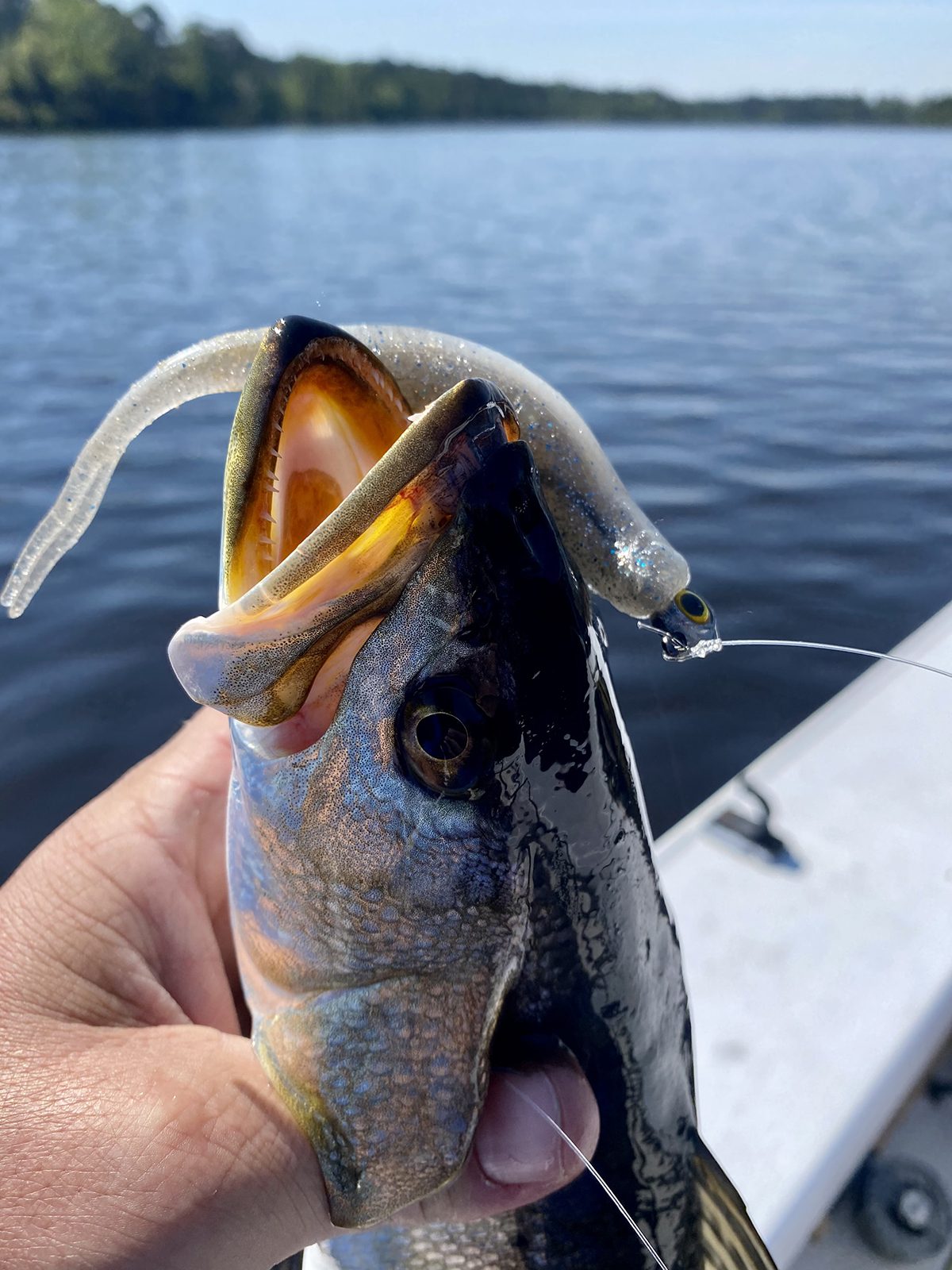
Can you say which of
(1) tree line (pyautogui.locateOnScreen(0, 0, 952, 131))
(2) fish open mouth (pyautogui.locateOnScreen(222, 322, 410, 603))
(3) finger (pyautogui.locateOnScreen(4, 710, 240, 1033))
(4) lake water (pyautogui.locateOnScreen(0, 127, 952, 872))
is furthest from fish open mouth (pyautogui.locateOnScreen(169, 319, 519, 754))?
(1) tree line (pyautogui.locateOnScreen(0, 0, 952, 131))

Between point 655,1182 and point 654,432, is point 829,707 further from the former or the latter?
point 654,432

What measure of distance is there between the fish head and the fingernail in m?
0.06

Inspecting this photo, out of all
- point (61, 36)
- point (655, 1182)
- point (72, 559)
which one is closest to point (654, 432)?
point (72, 559)

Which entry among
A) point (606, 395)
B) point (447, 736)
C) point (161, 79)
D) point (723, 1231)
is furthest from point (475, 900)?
point (161, 79)

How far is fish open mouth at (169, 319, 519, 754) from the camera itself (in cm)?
133

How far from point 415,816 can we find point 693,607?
25.1 inches

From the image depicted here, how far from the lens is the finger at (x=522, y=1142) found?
1.60 m

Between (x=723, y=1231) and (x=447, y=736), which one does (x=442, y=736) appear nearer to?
(x=447, y=736)

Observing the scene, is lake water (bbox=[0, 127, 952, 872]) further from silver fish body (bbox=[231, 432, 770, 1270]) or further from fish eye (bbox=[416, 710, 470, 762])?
fish eye (bbox=[416, 710, 470, 762])

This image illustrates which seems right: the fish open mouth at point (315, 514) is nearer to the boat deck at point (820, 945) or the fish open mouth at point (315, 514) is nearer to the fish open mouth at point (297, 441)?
the fish open mouth at point (297, 441)

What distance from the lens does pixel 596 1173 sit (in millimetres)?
1618

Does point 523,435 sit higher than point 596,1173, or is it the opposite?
point 523,435

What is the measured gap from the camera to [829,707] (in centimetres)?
437

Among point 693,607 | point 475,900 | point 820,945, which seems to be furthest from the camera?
point 820,945
